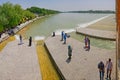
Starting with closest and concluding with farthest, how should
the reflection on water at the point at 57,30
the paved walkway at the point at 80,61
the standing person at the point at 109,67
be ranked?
the standing person at the point at 109,67, the paved walkway at the point at 80,61, the reflection on water at the point at 57,30

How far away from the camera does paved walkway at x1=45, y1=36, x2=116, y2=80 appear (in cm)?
1672

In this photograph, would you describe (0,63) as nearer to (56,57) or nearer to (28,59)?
(28,59)

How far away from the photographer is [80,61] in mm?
20375

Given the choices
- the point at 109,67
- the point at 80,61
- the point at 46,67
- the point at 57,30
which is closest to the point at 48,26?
the point at 57,30

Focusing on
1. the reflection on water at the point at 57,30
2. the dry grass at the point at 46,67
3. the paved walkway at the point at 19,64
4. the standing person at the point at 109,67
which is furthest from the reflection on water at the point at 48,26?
the standing person at the point at 109,67

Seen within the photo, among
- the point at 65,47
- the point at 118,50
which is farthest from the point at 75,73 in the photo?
the point at 65,47

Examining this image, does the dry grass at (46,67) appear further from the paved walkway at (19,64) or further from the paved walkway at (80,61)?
the paved walkway at (80,61)

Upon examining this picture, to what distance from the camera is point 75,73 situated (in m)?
17.2

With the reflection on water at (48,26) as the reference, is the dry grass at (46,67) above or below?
below

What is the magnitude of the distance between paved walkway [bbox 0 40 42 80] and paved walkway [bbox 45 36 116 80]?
186 cm

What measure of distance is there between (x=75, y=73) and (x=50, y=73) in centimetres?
226

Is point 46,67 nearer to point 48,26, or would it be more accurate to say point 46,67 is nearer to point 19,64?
point 19,64

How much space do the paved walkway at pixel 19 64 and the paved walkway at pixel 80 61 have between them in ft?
6.11

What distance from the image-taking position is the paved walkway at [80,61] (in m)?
16.7
